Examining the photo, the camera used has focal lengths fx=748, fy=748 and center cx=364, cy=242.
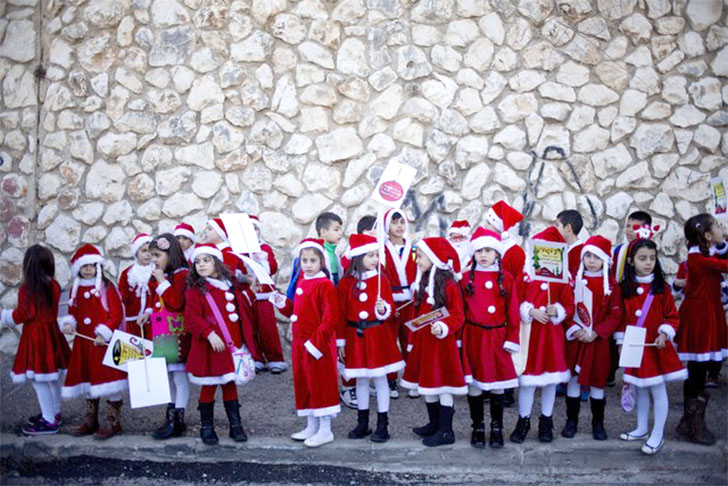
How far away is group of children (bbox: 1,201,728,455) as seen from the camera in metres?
5.23

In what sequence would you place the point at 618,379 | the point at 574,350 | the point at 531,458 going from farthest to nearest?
the point at 618,379
the point at 574,350
the point at 531,458

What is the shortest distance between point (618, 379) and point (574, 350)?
6.18 feet

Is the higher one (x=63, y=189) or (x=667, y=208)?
(x=63, y=189)

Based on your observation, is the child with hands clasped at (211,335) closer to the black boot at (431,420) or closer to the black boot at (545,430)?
the black boot at (431,420)

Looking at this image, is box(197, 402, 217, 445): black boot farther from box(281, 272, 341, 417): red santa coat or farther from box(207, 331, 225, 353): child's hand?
box(281, 272, 341, 417): red santa coat

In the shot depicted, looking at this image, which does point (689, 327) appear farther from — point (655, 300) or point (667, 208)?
point (667, 208)

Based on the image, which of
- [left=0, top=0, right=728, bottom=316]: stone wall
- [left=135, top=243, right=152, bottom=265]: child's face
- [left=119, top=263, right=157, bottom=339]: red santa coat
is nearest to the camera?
[left=119, top=263, right=157, bottom=339]: red santa coat

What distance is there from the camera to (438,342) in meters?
5.24

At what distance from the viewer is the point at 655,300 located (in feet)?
17.3

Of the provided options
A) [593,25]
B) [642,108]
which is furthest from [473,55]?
[642,108]

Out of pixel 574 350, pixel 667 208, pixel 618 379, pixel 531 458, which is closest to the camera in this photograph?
pixel 531 458

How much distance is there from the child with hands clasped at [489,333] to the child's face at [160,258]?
2.27 meters

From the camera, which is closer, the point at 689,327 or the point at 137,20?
the point at 689,327

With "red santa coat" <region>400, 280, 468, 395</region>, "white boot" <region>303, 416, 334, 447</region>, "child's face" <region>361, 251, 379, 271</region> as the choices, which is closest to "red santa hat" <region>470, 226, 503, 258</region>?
"red santa coat" <region>400, 280, 468, 395</region>
